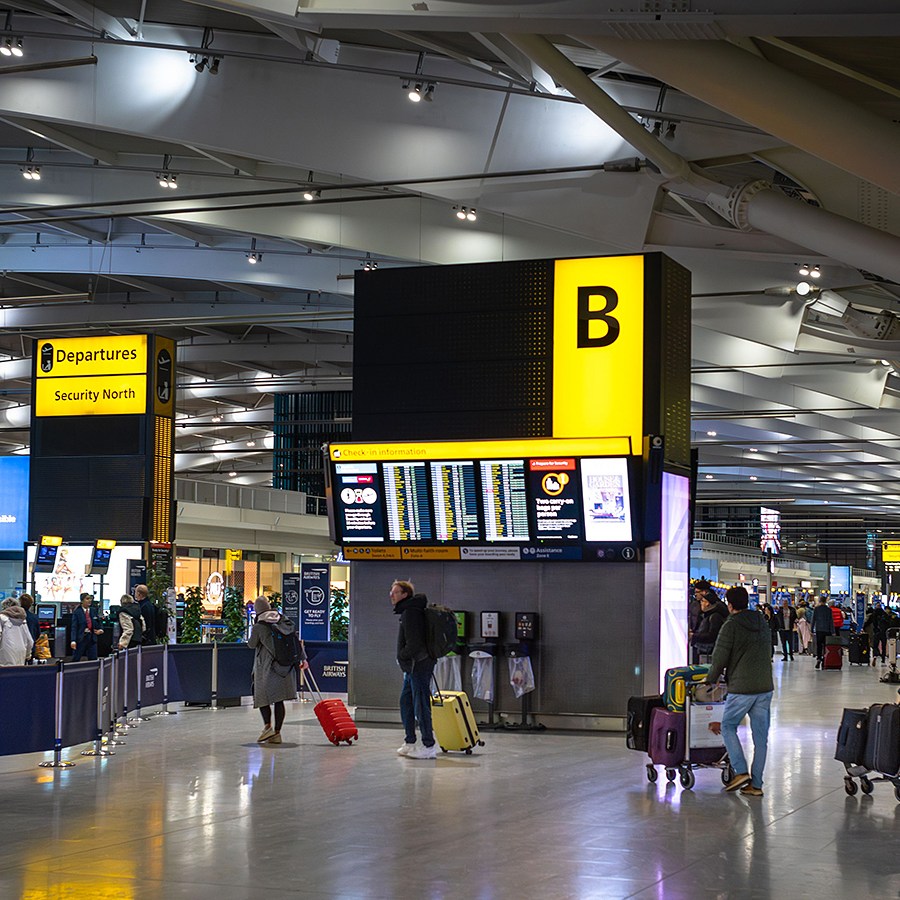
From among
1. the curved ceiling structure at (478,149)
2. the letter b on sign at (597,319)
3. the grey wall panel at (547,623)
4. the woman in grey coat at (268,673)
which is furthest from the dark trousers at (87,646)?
the letter b on sign at (597,319)

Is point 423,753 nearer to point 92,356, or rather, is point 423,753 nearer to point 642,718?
point 642,718

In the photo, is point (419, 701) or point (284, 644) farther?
point (284, 644)

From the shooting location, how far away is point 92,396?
Result: 25.1 m

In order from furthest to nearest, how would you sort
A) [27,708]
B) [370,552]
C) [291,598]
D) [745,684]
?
[291,598] → [370,552] → [27,708] → [745,684]

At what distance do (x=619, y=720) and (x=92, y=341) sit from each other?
14.7 m

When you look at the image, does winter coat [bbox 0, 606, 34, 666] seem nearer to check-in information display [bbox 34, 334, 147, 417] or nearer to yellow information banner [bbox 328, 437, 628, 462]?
yellow information banner [bbox 328, 437, 628, 462]

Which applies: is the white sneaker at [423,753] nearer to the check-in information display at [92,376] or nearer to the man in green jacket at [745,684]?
the man in green jacket at [745,684]

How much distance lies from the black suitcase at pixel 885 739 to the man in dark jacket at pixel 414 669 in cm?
407

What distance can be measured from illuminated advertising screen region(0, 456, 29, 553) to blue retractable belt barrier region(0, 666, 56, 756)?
22.2 m

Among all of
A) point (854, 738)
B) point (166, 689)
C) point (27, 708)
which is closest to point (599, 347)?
point (854, 738)

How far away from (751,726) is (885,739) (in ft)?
3.08

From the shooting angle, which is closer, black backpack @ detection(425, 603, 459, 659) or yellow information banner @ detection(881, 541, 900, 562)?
black backpack @ detection(425, 603, 459, 659)

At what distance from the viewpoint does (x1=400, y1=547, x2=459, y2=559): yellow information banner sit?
14.9 m

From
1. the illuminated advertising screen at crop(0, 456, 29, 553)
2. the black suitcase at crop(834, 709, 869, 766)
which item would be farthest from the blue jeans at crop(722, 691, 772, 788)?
the illuminated advertising screen at crop(0, 456, 29, 553)
